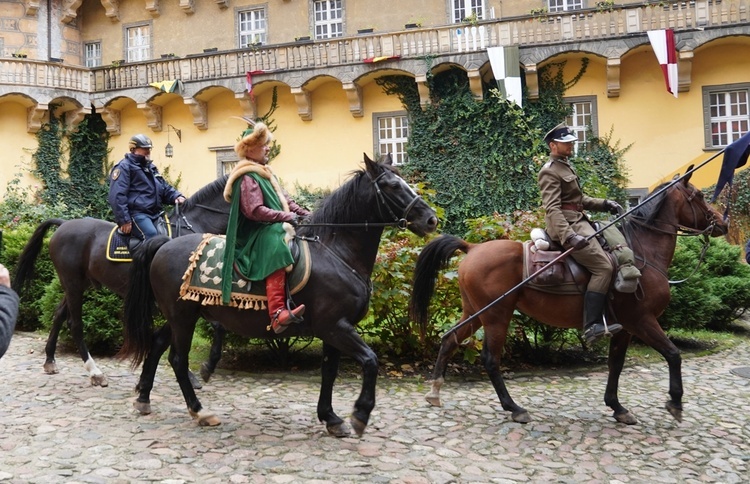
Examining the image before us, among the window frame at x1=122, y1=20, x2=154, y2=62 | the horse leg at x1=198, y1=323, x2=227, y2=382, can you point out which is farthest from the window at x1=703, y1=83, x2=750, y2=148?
the window frame at x1=122, y1=20, x2=154, y2=62

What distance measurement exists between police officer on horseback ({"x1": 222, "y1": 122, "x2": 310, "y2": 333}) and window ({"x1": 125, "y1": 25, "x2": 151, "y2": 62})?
21.0 metres

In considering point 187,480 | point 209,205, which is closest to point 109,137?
point 209,205

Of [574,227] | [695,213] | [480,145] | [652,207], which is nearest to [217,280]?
[574,227]

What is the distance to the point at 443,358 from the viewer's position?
685 centimetres

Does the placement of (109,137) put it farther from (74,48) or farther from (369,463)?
(369,463)

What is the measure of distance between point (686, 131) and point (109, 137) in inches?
752

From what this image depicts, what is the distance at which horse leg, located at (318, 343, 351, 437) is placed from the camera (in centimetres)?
559

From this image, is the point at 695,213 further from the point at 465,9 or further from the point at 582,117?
the point at 465,9

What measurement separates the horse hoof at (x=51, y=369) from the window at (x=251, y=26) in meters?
17.1

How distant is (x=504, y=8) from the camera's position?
2059 centimetres

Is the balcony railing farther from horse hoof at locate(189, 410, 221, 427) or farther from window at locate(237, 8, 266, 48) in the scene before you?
horse hoof at locate(189, 410, 221, 427)

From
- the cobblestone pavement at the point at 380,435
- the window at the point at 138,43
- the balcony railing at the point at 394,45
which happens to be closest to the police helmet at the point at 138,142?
the cobblestone pavement at the point at 380,435

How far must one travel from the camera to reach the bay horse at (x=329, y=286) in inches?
213

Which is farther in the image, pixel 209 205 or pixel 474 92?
pixel 474 92
